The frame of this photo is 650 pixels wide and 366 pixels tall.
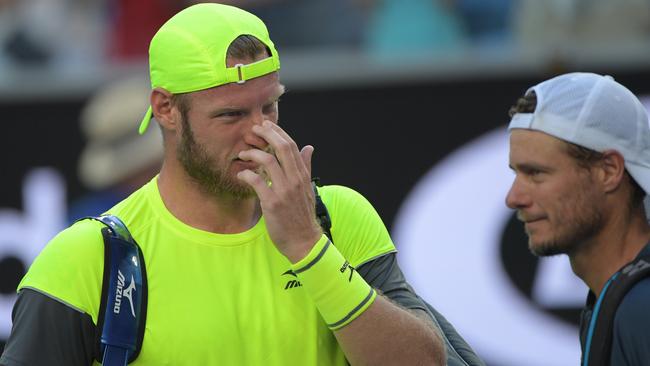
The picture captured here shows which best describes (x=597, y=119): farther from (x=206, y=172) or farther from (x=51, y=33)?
(x=51, y=33)

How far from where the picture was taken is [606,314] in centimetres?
329

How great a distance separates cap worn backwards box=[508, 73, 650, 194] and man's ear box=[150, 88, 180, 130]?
1.10 metres

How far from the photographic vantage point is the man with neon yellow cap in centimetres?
321

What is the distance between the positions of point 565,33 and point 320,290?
14.9 ft

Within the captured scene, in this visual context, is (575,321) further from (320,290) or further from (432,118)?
(320,290)

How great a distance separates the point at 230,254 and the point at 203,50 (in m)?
0.60

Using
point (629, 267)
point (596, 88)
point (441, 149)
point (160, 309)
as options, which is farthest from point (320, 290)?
point (441, 149)

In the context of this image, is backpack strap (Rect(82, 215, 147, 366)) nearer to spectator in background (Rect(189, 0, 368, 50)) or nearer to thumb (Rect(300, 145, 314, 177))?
thumb (Rect(300, 145, 314, 177))

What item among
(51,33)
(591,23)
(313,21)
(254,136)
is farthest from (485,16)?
(254,136)

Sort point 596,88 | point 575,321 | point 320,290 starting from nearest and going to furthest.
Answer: point 320,290 → point 596,88 → point 575,321

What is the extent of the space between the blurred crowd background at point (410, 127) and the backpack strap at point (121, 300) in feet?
13.1

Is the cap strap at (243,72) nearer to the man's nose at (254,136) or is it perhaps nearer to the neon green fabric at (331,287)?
the man's nose at (254,136)

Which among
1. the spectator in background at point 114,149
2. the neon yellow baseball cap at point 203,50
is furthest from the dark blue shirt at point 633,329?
the spectator in background at point 114,149

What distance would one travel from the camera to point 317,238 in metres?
3.23
